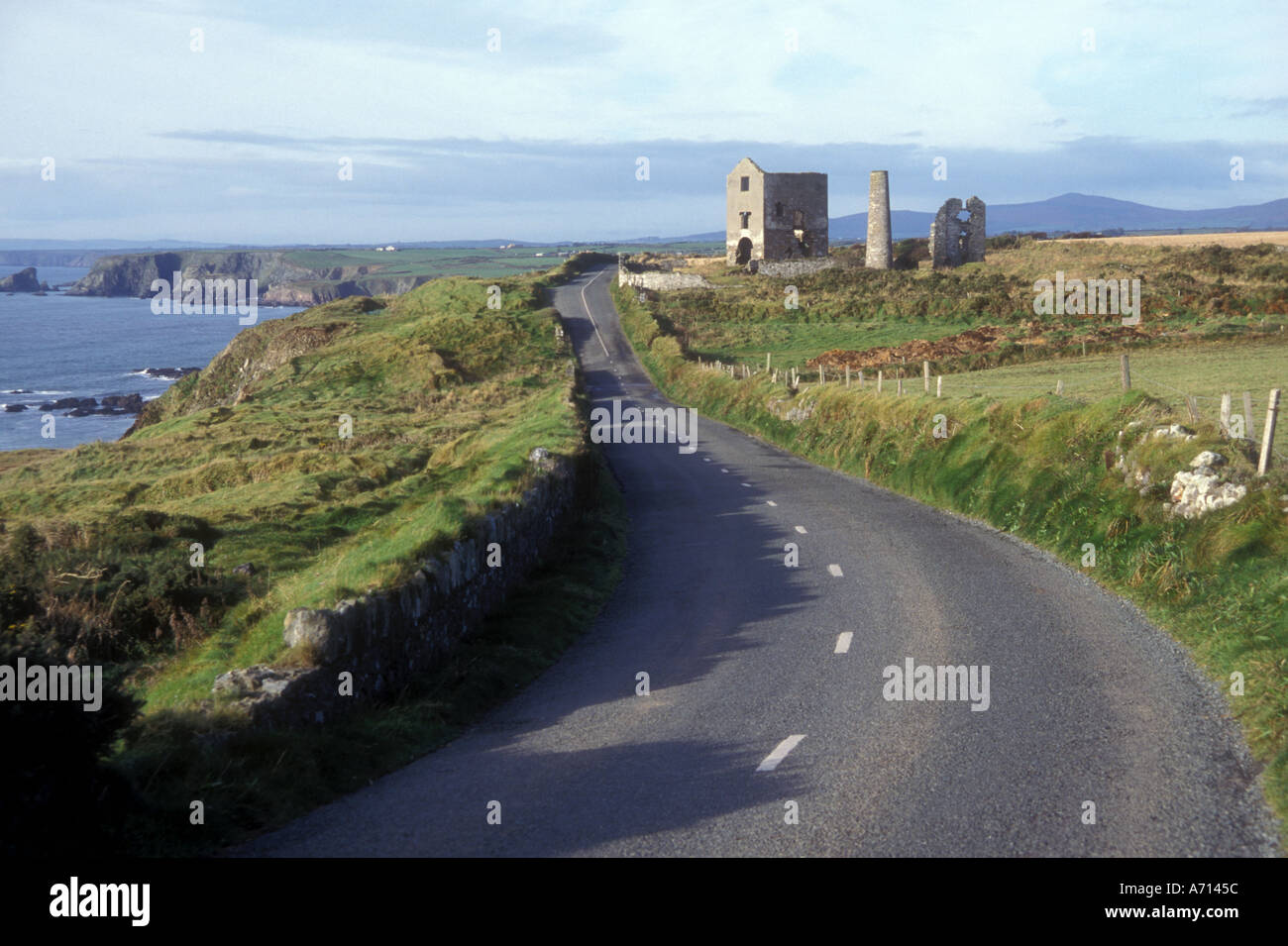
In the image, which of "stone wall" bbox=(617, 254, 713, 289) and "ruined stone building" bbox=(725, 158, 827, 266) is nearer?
"stone wall" bbox=(617, 254, 713, 289)

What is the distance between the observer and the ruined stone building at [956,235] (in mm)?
92625

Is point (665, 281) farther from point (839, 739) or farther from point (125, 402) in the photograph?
point (839, 739)

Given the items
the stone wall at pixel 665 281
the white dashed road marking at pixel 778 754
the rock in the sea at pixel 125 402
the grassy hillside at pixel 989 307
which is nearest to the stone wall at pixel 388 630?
the white dashed road marking at pixel 778 754

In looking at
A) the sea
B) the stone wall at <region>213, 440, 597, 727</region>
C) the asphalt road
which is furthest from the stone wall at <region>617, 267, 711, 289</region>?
the stone wall at <region>213, 440, 597, 727</region>

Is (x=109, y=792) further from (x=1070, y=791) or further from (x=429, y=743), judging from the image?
(x=1070, y=791)

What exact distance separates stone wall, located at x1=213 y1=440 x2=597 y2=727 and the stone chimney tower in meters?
86.4

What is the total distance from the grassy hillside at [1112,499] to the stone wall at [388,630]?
8.30 m

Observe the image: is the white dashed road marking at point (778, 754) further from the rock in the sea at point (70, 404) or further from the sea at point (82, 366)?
the rock in the sea at point (70, 404)

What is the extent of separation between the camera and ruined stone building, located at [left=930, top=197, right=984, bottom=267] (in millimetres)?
92625

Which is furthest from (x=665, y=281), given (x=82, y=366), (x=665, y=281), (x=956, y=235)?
(x=82, y=366)

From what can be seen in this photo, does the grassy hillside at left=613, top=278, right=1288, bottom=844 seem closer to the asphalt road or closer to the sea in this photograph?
the asphalt road

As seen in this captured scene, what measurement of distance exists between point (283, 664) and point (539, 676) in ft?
13.5

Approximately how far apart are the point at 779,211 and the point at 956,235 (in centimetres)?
1985

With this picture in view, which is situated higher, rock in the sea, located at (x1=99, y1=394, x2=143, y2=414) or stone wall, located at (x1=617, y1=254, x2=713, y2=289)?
stone wall, located at (x1=617, y1=254, x2=713, y2=289)
